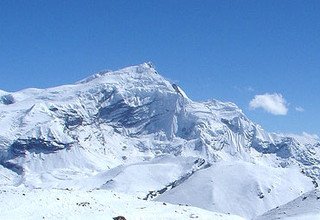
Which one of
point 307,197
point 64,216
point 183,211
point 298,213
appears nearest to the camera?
point 64,216

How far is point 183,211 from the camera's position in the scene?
248 feet

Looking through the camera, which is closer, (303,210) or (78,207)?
(78,207)

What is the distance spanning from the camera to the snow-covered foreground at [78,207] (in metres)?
66.4

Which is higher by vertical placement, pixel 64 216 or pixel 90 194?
pixel 90 194

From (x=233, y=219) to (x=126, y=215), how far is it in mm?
17444

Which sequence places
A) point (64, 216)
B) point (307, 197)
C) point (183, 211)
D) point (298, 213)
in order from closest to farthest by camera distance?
point (64, 216) → point (183, 211) → point (298, 213) → point (307, 197)

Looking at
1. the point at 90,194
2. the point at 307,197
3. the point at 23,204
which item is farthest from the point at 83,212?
the point at 307,197

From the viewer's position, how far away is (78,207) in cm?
6925

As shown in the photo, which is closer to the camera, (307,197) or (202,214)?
(202,214)

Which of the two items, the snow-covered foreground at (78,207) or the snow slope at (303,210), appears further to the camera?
the snow slope at (303,210)

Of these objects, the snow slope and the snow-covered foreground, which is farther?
the snow slope

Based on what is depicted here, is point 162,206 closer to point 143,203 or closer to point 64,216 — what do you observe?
point 143,203

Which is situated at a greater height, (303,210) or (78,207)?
(303,210)

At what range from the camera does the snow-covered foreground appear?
66375mm
